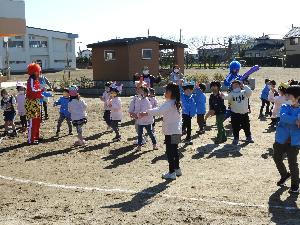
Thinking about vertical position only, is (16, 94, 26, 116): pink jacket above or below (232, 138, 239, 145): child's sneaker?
above

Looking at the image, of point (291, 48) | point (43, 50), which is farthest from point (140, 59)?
point (291, 48)

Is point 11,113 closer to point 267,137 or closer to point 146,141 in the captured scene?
point 146,141

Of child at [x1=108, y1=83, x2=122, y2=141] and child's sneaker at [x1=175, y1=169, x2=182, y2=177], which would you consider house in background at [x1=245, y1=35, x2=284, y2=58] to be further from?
child's sneaker at [x1=175, y1=169, x2=182, y2=177]

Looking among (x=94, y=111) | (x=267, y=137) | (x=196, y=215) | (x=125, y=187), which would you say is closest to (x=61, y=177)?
(x=125, y=187)

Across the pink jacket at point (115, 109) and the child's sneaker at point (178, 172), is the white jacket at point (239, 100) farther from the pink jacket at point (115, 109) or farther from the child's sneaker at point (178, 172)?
the child's sneaker at point (178, 172)

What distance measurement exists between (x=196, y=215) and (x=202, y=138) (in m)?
6.16

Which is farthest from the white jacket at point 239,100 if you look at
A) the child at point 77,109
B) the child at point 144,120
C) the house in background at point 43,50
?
the house in background at point 43,50

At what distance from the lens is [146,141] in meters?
11.7

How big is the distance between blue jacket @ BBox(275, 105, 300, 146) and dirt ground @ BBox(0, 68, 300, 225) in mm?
845

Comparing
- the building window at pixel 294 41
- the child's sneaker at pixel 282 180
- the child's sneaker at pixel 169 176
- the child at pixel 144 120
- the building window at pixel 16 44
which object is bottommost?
the child's sneaker at pixel 169 176

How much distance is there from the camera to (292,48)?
69625mm

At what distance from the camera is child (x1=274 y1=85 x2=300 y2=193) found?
271 inches

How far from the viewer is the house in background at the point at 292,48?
67438 millimetres

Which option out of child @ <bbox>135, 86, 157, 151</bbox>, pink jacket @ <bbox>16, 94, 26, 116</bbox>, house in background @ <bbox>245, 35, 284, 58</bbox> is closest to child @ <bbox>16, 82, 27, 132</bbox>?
pink jacket @ <bbox>16, 94, 26, 116</bbox>
